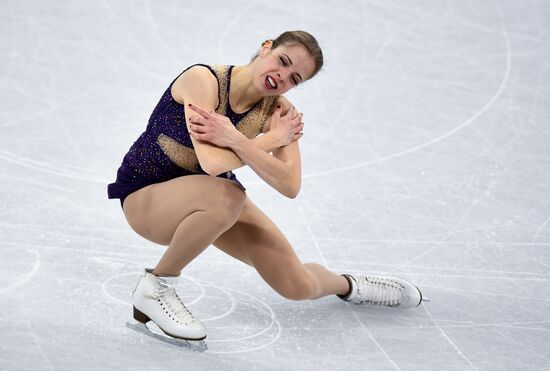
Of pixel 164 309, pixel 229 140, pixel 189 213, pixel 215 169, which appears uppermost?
pixel 229 140

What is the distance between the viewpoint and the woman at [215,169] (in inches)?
129

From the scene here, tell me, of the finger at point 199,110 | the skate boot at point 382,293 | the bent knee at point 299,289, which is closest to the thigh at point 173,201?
the finger at point 199,110

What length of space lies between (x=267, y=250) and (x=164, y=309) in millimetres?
508

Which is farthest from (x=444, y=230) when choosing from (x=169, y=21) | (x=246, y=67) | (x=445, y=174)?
(x=169, y=21)

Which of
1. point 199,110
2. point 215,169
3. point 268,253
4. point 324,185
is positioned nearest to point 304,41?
point 199,110

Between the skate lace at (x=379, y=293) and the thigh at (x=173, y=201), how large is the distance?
857 millimetres

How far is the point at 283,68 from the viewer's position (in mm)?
3328

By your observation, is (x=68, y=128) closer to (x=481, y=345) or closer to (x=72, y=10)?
(x=72, y=10)

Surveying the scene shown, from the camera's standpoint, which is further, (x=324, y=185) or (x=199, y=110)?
(x=324, y=185)

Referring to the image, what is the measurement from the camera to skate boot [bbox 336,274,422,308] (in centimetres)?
391

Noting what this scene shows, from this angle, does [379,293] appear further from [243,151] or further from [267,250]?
[243,151]

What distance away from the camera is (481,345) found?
3.62m

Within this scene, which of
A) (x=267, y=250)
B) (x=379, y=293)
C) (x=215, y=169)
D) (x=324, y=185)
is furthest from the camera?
(x=324, y=185)

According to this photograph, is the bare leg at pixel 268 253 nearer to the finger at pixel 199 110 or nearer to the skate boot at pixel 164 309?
the skate boot at pixel 164 309
